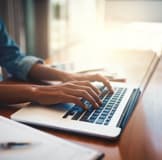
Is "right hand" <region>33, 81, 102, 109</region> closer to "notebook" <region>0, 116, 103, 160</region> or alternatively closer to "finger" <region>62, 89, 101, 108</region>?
"finger" <region>62, 89, 101, 108</region>

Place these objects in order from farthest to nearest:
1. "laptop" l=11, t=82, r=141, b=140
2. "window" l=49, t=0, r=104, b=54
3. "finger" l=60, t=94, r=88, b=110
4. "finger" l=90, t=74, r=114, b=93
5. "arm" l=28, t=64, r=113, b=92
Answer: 1. "window" l=49, t=0, r=104, b=54
2. "arm" l=28, t=64, r=113, b=92
3. "finger" l=90, t=74, r=114, b=93
4. "finger" l=60, t=94, r=88, b=110
5. "laptop" l=11, t=82, r=141, b=140

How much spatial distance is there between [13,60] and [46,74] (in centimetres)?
17

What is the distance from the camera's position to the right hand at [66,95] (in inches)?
31.3

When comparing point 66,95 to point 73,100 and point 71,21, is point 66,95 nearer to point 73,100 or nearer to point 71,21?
point 73,100

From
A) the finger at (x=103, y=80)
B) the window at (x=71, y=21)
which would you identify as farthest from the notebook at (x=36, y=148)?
the window at (x=71, y=21)

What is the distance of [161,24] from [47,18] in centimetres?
110

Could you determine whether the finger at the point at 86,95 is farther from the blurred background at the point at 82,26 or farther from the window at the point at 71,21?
the window at the point at 71,21

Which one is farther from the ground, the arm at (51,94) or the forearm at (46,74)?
the arm at (51,94)

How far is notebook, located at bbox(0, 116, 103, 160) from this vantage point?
0.54 meters

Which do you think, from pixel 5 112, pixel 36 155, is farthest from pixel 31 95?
pixel 36 155

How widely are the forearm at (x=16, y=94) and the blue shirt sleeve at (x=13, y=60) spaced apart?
254 mm

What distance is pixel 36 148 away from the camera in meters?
0.56

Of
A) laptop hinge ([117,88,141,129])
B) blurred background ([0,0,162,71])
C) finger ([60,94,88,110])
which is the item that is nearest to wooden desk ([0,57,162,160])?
laptop hinge ([117,88,141,129])

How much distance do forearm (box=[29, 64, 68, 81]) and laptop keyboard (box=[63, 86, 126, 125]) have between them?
0.82ft
